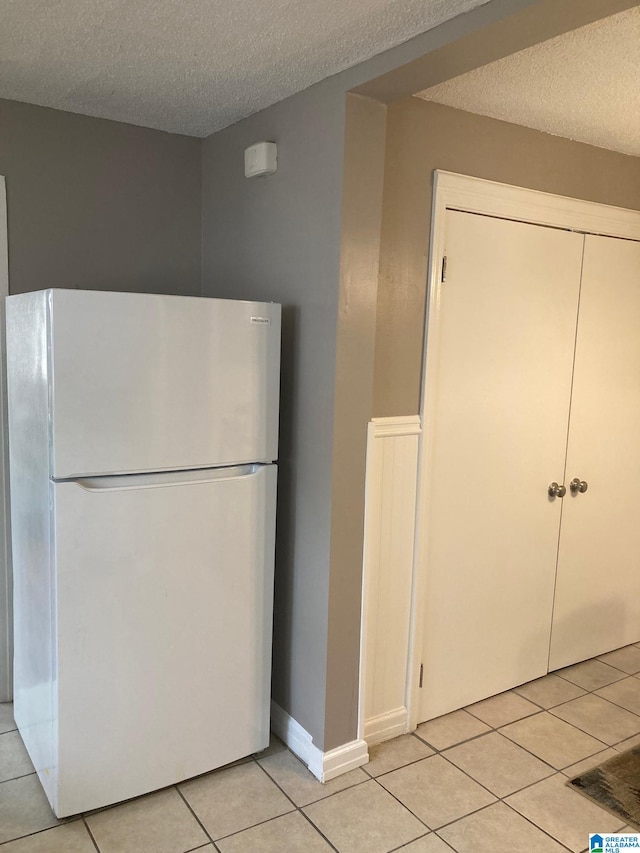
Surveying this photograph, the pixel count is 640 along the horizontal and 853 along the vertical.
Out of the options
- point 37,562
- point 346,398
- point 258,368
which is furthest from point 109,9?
point 37,562

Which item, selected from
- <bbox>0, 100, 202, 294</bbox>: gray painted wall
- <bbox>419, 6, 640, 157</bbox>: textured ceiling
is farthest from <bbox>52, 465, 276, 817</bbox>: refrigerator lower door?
<bbox>419, 6, 640, 157</bbox>: textured ceiling

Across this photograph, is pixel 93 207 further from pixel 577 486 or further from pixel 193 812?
pixel 577 486

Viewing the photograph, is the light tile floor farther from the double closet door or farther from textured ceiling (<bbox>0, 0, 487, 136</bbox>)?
textured ceiling (<bbox>0, 0, 487, 136</bbox>)

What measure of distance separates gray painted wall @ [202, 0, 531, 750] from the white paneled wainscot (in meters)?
0.06

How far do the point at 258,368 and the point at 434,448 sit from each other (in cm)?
72

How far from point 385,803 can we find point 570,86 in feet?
7.47

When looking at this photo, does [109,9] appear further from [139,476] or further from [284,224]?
[139,476]

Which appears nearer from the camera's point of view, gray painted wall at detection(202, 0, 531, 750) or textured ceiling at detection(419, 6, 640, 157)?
textured ceiling at detection(419, 6, 640, 157)

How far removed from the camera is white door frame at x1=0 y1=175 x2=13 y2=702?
96.0 inches

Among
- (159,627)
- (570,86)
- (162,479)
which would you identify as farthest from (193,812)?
(570,86)

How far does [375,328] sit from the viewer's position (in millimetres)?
2238

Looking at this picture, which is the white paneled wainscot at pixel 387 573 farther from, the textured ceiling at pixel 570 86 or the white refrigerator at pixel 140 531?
the textured ceiling at pixel 570 86

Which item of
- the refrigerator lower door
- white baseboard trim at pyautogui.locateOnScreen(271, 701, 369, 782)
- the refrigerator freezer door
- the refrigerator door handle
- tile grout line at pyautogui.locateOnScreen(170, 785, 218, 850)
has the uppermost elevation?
the refrigerator freezer door

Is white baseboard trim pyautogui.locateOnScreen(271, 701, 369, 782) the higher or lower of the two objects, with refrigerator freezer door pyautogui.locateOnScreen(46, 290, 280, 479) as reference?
lower
